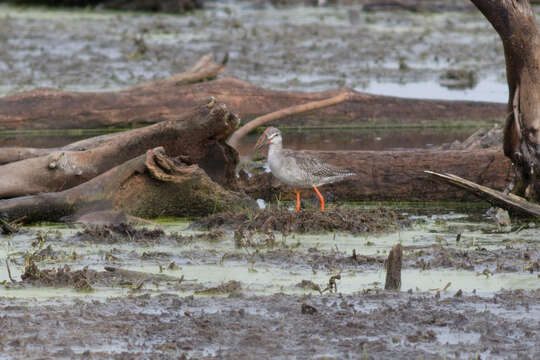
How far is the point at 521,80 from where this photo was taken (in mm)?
7625

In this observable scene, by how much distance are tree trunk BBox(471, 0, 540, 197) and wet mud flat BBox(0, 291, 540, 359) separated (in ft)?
8.27

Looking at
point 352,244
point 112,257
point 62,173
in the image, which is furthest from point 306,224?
point 62,173

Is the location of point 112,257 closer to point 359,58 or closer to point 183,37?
point 359,58

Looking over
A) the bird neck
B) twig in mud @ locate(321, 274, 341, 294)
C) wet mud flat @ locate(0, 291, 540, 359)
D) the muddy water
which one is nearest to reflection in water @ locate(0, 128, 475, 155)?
the muddy water

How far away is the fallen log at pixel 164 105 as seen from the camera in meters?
11.8

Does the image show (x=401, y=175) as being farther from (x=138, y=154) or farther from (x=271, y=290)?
(x=271, y=290)

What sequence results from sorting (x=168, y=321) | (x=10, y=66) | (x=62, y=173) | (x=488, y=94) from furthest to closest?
(x=10, y=66) < (x=488, y=94) < (x=62, y=173) < (x=168, y=321)

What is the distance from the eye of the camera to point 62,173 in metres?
8.11

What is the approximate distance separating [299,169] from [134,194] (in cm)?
132

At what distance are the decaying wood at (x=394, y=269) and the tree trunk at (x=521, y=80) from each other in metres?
2.65

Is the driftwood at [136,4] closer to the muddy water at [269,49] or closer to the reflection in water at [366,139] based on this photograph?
the muddy water at [269,49]

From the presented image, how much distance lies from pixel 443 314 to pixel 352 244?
6.51 feet

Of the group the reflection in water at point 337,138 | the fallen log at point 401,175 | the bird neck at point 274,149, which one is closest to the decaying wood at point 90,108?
the reflection in water at point 337,138

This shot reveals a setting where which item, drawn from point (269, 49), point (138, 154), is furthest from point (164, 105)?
point (269, 49)
